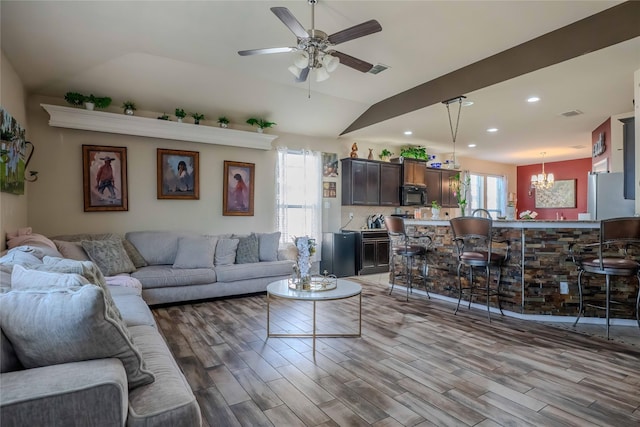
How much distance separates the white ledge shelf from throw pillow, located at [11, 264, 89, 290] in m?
3.54

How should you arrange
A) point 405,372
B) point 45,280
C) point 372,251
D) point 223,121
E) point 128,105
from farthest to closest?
point 372,251, point 223,121, point 128,105, point 405,372, point 45,280

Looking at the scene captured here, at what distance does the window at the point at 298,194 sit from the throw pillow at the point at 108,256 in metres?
2.58

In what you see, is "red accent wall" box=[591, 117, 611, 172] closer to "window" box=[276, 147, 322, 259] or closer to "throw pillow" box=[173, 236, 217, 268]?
"window" box=[276, 147, 322, 259]

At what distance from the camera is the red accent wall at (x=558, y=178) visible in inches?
344

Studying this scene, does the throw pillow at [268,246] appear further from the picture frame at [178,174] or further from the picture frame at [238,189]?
the picture frame at [178,174]

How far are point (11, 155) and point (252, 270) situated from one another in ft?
9.36

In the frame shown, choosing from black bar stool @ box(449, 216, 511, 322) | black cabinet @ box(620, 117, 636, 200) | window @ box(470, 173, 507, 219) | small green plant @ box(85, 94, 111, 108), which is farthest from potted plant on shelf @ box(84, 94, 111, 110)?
window @ box(470, 173, 507, 219)

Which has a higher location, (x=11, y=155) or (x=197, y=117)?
(x=197, y=117)

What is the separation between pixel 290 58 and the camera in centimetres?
405

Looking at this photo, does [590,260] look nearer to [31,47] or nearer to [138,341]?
[138,341]

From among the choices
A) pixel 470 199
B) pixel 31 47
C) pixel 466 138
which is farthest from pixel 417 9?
pixel 470 199

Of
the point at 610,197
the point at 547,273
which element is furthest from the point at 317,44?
the point at 610,197

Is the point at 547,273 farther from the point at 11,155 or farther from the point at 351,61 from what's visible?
the point at 11,155

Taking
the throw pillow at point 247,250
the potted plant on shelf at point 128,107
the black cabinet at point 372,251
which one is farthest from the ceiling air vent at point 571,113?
the potted plant on shelf at point 128,107
